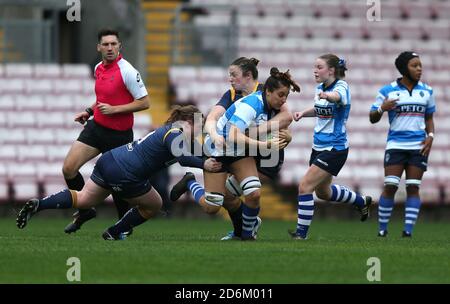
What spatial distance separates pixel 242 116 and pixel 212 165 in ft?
1.93

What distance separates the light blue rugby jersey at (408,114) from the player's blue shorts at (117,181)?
11.2ft

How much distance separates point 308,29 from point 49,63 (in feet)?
17.7

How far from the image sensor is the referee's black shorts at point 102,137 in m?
12.9

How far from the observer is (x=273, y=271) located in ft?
30.2

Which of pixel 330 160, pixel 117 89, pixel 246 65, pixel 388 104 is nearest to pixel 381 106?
pixel 388 104

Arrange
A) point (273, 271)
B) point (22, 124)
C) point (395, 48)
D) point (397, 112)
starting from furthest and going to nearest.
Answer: point (395, 48)
point (22, 124)
point (397, 112)
point (273, 271)

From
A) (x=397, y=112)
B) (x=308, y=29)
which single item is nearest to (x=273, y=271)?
(x=397, y=112)

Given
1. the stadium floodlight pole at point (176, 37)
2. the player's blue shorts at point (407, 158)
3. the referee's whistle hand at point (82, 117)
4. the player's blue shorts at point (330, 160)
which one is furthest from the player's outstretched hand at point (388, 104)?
the stadium floodlight pole at point (176, 37)

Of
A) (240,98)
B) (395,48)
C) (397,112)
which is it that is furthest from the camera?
(395,48)

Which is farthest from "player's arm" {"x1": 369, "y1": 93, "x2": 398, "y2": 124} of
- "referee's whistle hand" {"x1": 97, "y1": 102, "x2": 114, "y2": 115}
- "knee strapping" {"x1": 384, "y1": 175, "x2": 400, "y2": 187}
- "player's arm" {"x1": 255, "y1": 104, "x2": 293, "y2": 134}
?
"referee's whistle hand" {"x1": 97, "y1": 102, "x2": 114, "y2": 115}

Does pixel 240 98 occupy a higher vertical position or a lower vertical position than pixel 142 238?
higher

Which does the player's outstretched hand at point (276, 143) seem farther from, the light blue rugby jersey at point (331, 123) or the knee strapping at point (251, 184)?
the light blue rugby jersey at point (331, 123)
